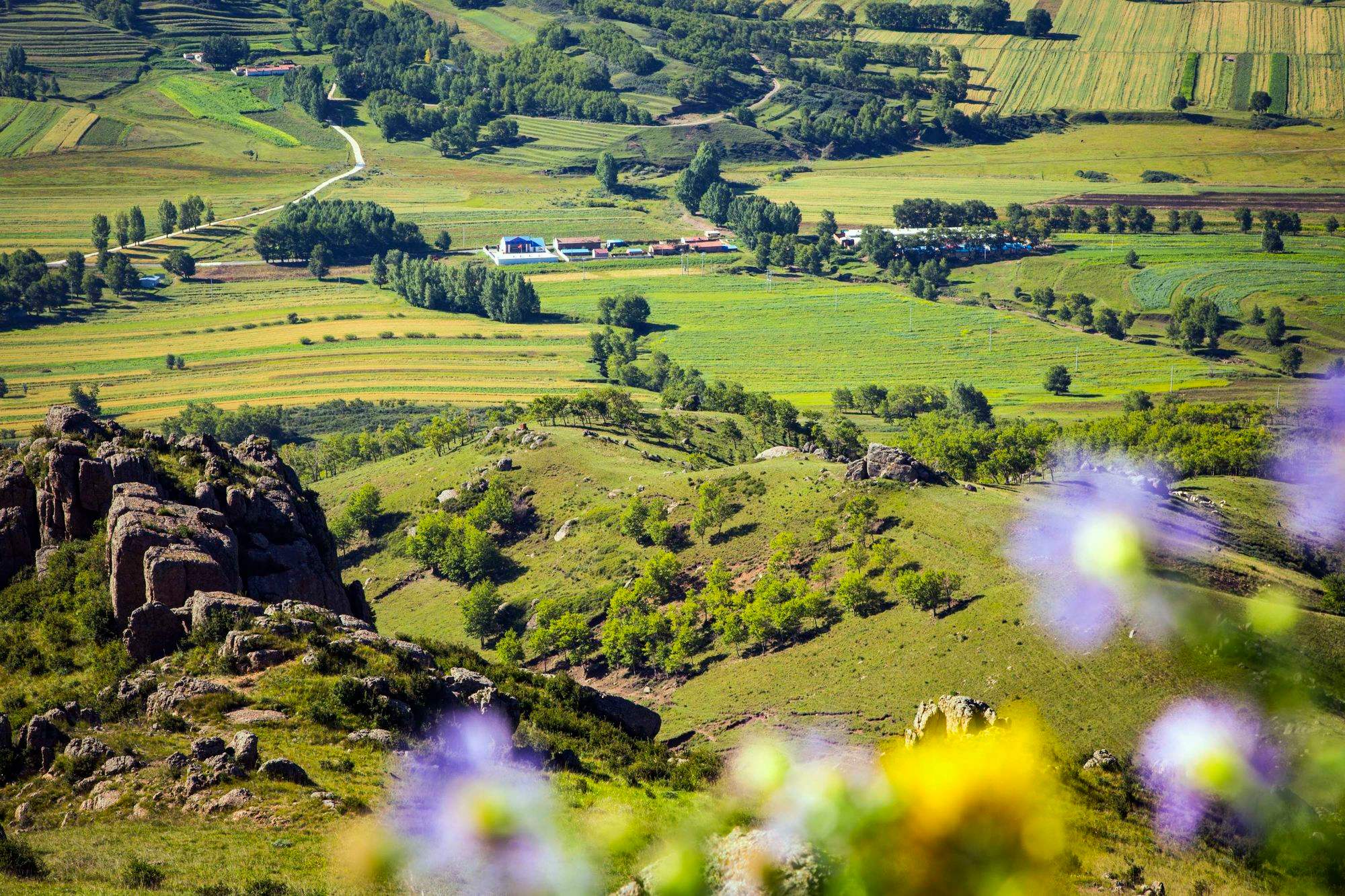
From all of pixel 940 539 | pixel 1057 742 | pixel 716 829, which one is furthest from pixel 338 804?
pixel 940 539

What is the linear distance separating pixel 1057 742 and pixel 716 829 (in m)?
36.3

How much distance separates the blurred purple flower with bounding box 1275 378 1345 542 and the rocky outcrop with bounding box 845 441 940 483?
3792cm

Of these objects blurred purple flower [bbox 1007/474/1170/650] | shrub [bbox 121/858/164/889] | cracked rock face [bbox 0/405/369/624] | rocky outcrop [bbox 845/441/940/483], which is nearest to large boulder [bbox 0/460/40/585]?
cracked rock face [bbox 0/405/369/624]

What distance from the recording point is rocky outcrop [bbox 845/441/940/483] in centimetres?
11819

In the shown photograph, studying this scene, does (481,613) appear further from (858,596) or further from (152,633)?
(152,633)

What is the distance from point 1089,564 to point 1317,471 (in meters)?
61.3

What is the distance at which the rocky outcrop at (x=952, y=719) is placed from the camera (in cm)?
6044

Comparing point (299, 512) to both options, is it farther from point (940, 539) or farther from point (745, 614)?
point (940, 539)

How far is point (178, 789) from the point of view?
50.7 meters

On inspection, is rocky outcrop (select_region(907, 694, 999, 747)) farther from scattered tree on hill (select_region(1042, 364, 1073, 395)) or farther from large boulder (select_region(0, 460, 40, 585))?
scattered tree on hill (select_region(1042, 364, 1073, 395))

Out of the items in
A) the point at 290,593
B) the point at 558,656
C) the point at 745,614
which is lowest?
the point at 558,656

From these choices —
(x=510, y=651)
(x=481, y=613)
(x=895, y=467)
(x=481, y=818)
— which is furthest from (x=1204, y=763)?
(x=481, y=613)

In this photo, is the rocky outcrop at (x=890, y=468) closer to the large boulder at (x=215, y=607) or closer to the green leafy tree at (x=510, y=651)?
the green leafy tree at (x=510, y=651)

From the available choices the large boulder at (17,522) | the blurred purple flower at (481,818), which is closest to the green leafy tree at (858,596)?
the blurred purple flower at (481,818)
